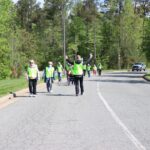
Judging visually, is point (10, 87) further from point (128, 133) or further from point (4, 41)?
point (4, 41)

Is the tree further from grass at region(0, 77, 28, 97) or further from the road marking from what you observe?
the road marking

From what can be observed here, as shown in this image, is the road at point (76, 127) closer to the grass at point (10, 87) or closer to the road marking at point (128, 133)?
A: the road marking at point (128, 133)

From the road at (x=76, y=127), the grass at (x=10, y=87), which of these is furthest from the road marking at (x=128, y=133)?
the grass at (x=10, y=87)

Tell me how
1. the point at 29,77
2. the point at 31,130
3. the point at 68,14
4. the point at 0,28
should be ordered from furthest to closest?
the point at 68,14 < the point at 0,28 < the point at 29,77 < the point at 31,130

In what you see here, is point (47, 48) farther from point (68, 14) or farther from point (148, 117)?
point (148, 117)

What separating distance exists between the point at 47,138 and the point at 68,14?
338 feet

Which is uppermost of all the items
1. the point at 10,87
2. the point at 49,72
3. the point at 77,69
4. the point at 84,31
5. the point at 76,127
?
the point at 84,31

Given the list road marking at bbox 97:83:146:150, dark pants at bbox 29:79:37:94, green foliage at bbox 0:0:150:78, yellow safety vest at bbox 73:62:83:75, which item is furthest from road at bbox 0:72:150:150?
green foliage at bbox 0:0:150:78

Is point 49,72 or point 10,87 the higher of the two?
point 49,72

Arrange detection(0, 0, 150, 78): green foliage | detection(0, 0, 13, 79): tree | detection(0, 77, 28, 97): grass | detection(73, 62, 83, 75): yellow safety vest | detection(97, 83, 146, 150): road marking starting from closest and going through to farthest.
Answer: detection(97, 83, 146, 150): road marking < detection(73, 62, 83, 75): yellow safety vest < detection(0, 77, 28, 97): grass < detection(0, 0, 13, 79): tree < detection(0, 0, 150, 78): green foliage

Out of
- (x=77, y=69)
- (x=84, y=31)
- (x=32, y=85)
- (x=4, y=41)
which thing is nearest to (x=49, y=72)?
(x=32, y=85)

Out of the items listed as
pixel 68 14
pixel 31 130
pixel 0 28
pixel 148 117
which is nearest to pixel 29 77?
pixel 148 117

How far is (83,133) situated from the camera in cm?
1222

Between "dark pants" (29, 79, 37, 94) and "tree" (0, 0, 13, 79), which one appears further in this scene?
"tree" (0, 0, 13, 79)
